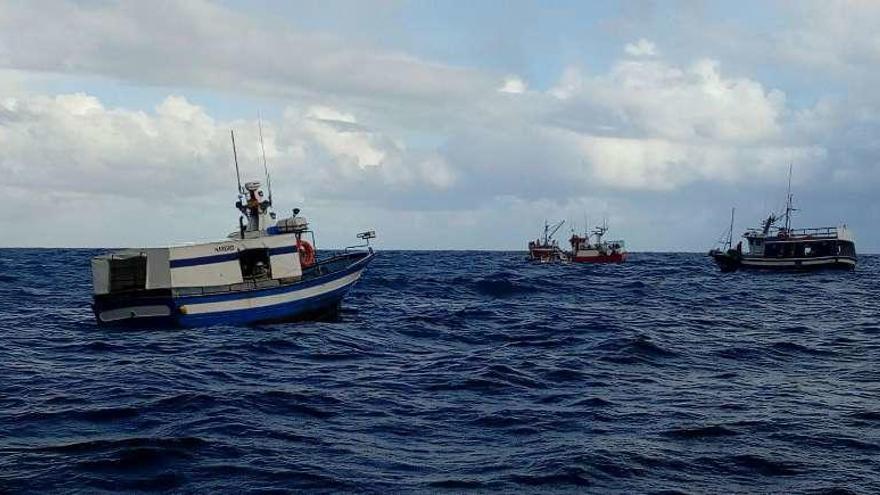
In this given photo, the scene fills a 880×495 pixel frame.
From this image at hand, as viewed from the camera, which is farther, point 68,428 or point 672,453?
point 68,428

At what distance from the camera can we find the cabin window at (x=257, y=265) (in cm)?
2952

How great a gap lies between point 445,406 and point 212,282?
15.2 meters

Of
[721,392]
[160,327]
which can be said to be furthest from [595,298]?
[721,392]

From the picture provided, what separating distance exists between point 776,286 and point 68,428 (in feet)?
168

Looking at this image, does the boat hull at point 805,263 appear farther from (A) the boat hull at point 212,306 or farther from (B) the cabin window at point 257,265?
(B) the cabin window at point 257,265

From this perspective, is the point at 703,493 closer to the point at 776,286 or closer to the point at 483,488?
the point at 483,488

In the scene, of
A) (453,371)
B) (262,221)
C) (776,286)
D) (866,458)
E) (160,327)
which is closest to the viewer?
(866,458)

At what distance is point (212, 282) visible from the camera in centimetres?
2872

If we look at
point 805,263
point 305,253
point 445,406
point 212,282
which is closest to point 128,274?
point 212,282

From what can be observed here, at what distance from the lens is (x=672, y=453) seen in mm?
12516

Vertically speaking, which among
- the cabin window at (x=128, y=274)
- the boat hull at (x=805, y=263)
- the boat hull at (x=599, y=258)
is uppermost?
the cabin window at (x=128, y=274)

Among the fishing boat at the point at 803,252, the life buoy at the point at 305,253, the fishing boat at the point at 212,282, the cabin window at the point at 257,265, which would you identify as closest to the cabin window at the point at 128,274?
the fishing boat at the point at 212,282

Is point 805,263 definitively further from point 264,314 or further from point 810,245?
point 264,314

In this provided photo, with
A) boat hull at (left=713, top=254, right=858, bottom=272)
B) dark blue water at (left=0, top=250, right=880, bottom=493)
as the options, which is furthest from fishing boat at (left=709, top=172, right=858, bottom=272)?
dark blue water at (left=0, top=250, right=880, bottom=493)
